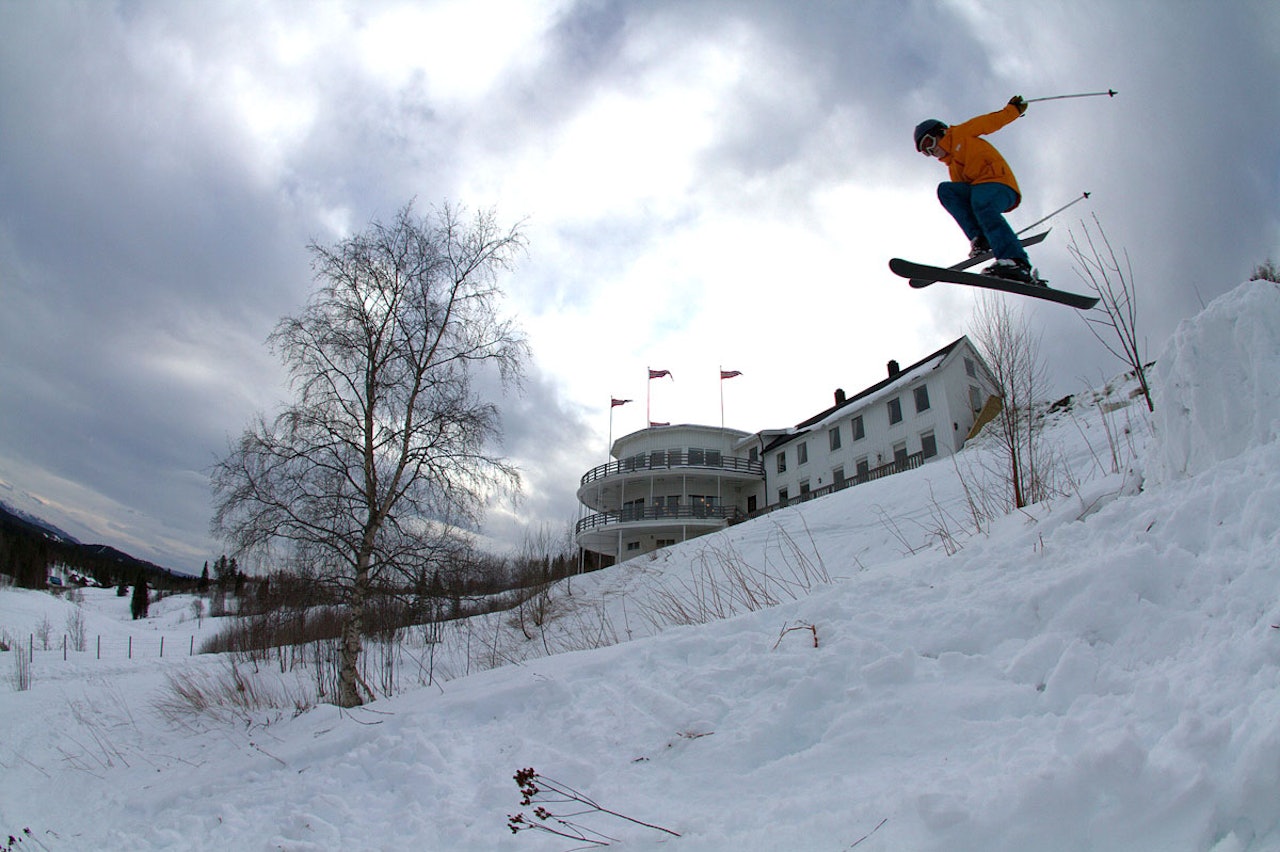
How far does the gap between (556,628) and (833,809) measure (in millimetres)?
14723

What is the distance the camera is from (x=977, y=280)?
5672 millimetres

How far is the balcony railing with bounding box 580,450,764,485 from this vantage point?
34.1 m

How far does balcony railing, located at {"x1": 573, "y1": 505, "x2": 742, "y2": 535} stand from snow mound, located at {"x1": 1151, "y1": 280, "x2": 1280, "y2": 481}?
26996 millimetres

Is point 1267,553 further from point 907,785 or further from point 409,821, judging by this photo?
point 409,821

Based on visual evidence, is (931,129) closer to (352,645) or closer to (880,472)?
(352,645)

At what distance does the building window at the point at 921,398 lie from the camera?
82.2 ft

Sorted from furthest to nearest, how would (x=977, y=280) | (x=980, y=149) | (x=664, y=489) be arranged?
1. (x=664, y=489)
2. (x=977, y=280)
3. (x=980, y=149)

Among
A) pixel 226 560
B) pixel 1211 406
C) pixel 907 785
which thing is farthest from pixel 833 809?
pixel 226 560

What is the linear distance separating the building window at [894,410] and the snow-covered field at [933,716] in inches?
Answer: 921

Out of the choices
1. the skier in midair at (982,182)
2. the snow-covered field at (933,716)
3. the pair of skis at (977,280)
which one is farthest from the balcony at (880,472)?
the snow-covered field at (933,716)

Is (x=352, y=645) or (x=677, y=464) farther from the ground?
(x=677, y=464)

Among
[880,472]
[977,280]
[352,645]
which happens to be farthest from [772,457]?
[977,280]

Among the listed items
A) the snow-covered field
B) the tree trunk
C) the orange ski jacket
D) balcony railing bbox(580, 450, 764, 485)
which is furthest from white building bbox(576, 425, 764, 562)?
the snow-covered field

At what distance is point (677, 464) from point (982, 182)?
3014cm
